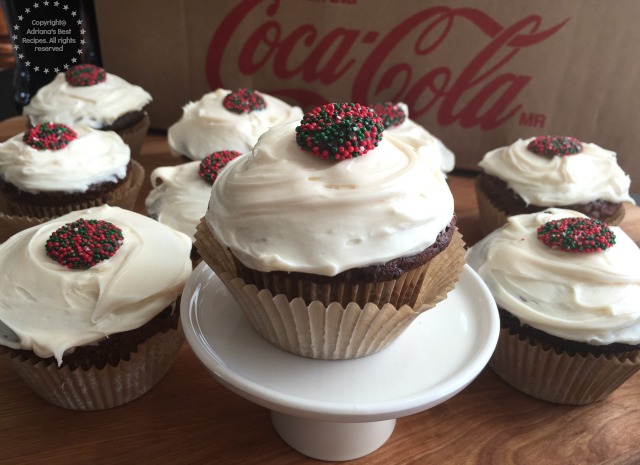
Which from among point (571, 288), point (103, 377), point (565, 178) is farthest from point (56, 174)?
point (565, 178)

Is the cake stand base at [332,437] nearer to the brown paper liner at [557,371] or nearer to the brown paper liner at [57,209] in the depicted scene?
the brown paper liner at [557,371]

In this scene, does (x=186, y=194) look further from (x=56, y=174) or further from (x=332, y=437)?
(x=332, y=437)

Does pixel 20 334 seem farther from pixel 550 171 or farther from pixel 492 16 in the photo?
pixel 492 16

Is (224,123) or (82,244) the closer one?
(82,244)

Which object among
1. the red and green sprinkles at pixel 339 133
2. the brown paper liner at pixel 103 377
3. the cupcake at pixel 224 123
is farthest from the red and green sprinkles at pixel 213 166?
the red and green sprinkles at pixel 339 133

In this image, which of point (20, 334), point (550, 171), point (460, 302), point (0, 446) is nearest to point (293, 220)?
point (460, 302)
